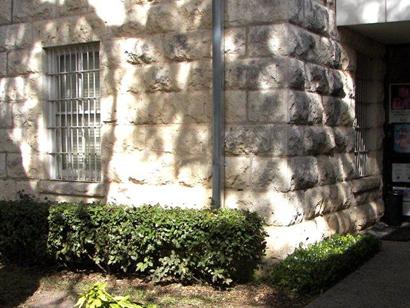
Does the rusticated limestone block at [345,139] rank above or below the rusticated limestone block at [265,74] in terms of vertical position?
below

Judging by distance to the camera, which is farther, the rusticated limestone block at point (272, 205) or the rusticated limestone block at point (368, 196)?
the rusticated limestone block at point (368, 196)

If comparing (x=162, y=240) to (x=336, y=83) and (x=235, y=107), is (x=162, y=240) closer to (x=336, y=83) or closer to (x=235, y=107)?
(x=235, y=107)

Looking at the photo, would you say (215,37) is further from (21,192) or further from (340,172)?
(21,192)

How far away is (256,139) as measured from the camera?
23.4ft

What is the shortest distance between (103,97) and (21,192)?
7.05ft

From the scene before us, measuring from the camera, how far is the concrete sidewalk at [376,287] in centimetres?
616

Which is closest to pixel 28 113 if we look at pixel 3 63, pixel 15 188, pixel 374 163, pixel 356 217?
pixel 3 63

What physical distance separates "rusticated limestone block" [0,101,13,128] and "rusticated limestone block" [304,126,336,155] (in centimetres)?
469

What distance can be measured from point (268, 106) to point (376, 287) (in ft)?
7.74

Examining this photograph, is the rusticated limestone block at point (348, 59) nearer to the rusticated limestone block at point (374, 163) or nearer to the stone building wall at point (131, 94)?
the rusticated limestone block at point (374, 163)

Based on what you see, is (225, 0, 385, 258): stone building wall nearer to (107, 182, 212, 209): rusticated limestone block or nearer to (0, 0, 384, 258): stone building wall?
(0, 0, 384, 258): stone building wall

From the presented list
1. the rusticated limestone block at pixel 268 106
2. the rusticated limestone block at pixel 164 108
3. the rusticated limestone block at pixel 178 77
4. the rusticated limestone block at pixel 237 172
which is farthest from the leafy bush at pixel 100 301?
the rusticated limestone block at pixel 178 77

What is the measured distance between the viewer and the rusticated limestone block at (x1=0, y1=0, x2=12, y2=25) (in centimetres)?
941

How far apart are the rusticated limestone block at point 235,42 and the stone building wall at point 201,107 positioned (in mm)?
17
